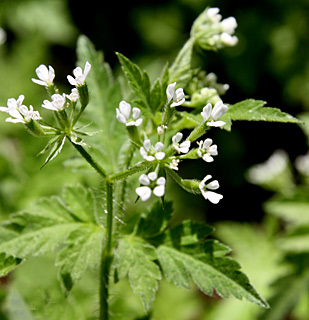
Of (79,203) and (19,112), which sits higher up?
(19,112)

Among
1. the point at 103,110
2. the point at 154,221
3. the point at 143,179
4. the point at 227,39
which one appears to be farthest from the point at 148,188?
the point at 227,39

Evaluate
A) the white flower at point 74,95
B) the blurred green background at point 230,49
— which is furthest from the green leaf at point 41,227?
the blurred green background at point 230,49

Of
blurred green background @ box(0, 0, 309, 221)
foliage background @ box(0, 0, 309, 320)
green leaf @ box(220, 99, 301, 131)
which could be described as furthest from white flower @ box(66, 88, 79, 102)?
blurred green background @ box(0, 0, 309, 221)

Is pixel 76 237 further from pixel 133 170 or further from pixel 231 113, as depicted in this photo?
pixel 231 113

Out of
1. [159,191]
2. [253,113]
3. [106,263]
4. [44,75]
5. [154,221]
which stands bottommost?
[106,263]

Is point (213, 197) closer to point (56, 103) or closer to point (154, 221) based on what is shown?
point (154, 221)

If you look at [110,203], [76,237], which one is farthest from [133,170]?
[76,237]

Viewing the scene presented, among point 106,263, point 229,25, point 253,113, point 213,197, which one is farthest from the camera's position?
point 229,25

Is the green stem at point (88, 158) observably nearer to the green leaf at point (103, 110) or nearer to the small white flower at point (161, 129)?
the small white flower at point (161, 129)
